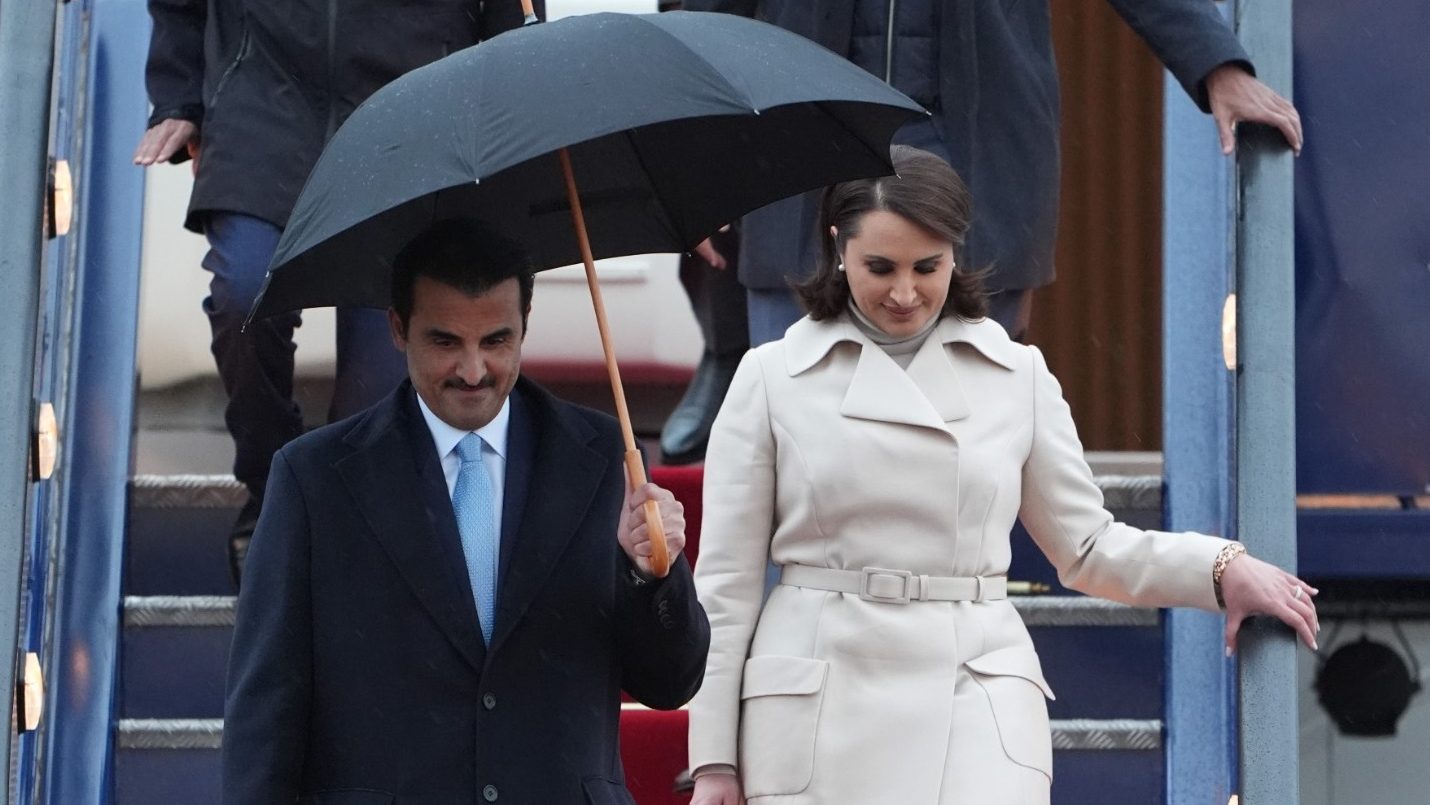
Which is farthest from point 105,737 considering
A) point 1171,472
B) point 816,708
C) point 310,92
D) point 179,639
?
point 1171,472

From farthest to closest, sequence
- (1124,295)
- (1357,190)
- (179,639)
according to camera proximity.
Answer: (1124,295)
(1357,190)
(179,639)

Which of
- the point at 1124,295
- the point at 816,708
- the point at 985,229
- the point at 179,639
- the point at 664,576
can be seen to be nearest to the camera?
the point at 664,576

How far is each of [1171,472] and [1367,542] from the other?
91 centimetres

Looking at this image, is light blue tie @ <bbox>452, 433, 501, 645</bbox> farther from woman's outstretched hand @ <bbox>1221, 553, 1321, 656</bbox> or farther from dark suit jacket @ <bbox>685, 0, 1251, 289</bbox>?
dark suit jacket @ <bbox>685, 0, 1251, 289</bbox>

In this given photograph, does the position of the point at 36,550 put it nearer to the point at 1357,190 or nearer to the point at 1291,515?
the point at 1291,515

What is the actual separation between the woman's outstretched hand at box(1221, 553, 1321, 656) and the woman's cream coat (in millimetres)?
42

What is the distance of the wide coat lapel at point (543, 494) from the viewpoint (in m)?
2.96

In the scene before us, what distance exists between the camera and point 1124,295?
26.2ft

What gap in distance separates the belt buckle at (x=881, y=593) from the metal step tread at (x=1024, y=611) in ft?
4.09

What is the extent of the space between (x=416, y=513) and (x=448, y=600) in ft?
0.40

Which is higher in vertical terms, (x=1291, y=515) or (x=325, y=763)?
(x=1291, y=515)

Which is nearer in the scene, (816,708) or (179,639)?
(816,708)

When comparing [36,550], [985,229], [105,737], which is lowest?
[105,737]

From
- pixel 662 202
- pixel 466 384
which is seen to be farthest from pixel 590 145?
pixel 466 384
